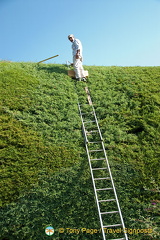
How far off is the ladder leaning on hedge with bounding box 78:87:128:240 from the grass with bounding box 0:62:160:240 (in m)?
0.23

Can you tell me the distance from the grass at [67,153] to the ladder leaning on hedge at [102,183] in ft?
0.74

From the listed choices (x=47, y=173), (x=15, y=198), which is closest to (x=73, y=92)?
(x=47, y=173)

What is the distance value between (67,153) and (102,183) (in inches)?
65.0

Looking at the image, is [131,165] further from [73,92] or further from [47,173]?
[73,92]

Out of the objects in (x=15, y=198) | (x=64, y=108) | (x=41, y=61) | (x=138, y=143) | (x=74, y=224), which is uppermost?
(x=41, y=61)

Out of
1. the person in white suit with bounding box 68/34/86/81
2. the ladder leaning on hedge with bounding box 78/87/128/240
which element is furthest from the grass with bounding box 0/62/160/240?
the person in white suit with bounding box 68/34/86/81

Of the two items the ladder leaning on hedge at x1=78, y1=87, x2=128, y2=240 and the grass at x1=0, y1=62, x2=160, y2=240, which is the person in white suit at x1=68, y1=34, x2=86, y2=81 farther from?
the ladder leaning on hedge at x1=78, y1=87, x2=128, y2=240

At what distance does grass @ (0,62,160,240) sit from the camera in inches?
266

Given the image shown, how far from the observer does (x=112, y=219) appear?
671 cm

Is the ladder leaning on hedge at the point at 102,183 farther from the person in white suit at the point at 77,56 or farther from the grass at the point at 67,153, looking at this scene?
the person in white suit at the point at 77,56

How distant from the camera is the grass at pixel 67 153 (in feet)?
22.2

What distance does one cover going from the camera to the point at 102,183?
24.4 ft

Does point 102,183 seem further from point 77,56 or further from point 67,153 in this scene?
point 77,56

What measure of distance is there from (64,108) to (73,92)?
1.64 m
